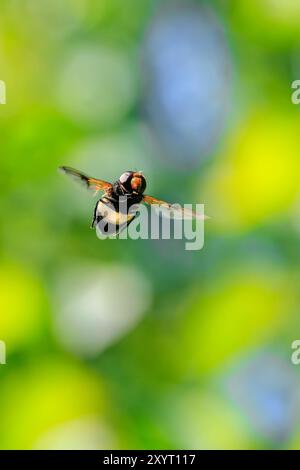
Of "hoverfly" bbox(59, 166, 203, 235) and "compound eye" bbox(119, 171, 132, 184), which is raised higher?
"compound eye" bbox(119, 171, 132, 184)

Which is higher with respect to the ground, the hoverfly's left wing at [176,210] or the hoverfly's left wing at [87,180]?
the hoverfly's left wing at [87,180]

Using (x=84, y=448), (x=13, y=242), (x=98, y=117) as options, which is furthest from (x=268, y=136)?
(x=84, y=448)

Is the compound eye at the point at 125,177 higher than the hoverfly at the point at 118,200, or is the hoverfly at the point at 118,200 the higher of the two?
the compound eye at the point at 125,177
